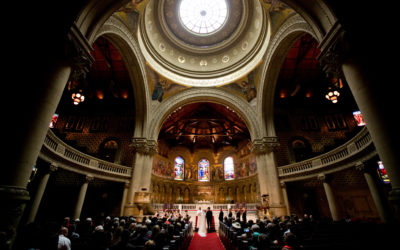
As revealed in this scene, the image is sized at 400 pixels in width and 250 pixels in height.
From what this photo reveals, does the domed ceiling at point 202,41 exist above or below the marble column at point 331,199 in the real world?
above

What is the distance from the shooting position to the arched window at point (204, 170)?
83.9 ft

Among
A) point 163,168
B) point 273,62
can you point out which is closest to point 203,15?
point 273,62

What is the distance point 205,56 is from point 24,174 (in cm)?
1872

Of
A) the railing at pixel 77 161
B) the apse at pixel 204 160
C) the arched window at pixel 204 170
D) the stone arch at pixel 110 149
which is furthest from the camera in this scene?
the arched window at pixel 204 170

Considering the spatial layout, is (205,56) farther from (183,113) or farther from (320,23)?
(320,23)

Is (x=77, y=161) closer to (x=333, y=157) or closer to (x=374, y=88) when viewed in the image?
(x=374, y=88)

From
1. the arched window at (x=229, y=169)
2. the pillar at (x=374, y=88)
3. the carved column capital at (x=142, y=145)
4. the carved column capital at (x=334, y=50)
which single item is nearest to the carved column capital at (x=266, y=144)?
the carved column capital at (x=142, y=145)

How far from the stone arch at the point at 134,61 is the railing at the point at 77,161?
3503 millimetres

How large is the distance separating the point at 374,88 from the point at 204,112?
1776 centimetres

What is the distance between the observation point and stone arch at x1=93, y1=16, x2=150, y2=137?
35.3 ft

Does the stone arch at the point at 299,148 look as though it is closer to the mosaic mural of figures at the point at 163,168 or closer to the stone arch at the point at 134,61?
the stone arch at the point at 134,61

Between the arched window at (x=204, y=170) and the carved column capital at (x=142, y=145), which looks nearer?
the carved column capital at (x=142, y=145)

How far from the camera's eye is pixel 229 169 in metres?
25.2

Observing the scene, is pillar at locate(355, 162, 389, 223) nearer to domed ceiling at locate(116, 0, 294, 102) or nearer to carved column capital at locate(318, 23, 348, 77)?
carved column capital at locate(318, 23, 348, 77)
